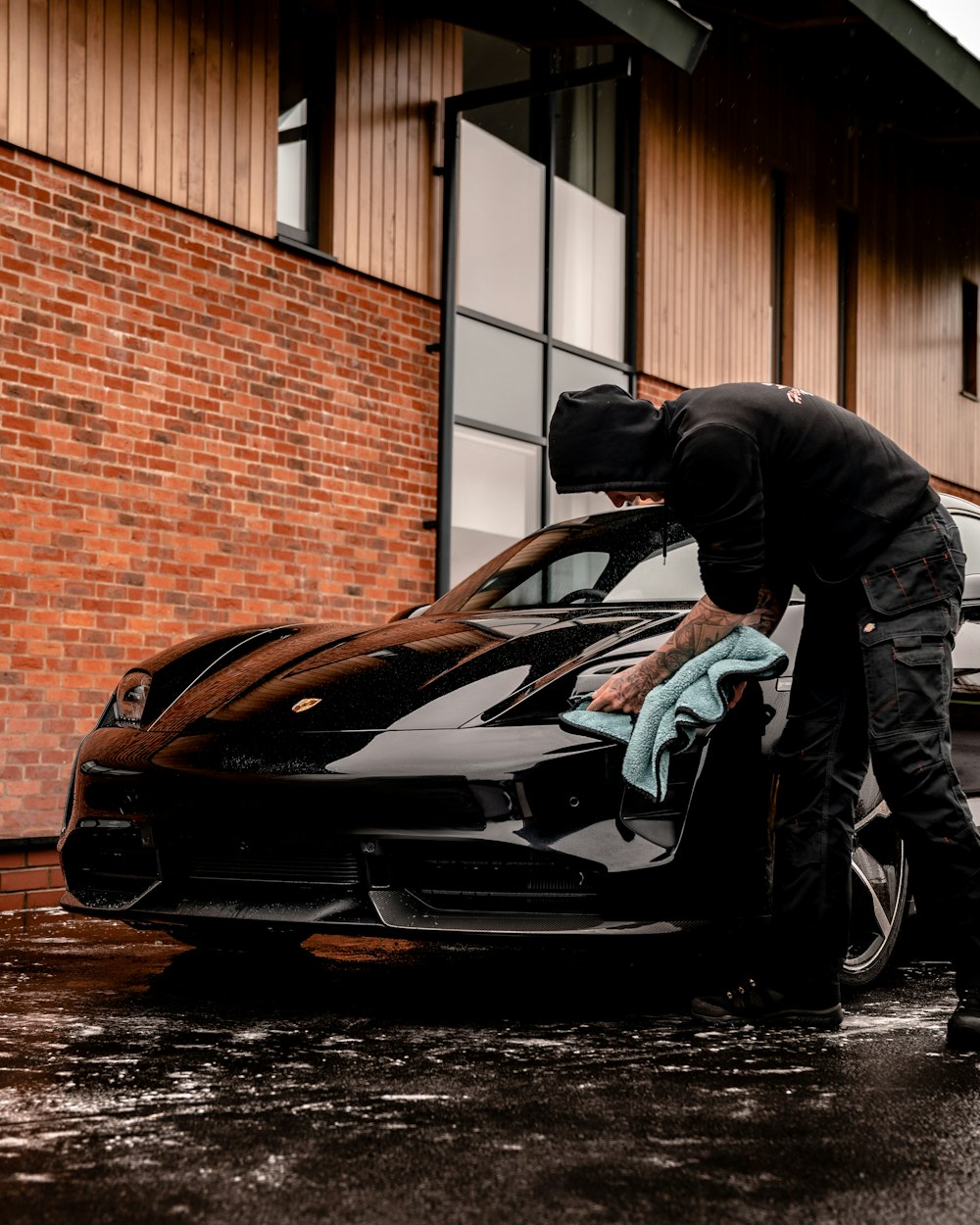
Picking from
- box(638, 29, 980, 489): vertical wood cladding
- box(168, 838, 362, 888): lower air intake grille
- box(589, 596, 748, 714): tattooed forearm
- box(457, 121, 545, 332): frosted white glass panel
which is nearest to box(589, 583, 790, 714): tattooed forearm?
box(589, 596, 748, 714): tattooed forearm

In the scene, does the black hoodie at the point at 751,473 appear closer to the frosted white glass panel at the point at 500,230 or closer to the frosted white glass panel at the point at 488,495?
the frosted white glass panel at the point at 488,495

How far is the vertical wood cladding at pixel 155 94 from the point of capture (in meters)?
8.00

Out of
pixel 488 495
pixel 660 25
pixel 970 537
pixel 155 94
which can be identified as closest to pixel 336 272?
pixel 155 94

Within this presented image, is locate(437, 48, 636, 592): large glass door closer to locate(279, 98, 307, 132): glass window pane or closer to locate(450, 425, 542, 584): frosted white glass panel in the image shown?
locate(450, 425, 542, 584): frosted white glass panel

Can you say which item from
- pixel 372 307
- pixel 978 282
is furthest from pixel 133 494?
pixel 978 282

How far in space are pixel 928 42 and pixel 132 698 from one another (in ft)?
34.8

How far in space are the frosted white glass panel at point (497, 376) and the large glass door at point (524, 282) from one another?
0.01 metres

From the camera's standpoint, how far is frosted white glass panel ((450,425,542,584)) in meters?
11.1

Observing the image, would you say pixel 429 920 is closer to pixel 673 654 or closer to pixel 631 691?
pixel 631 691

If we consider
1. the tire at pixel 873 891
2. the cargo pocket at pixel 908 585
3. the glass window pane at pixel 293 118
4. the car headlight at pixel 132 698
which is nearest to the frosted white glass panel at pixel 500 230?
the glass window pane at pixel 293 118

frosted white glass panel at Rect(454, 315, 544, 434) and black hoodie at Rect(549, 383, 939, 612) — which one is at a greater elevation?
frosted white glass panel at Rect(454, 315, 544, 434)

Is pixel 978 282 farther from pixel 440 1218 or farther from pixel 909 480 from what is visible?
Result: pixel 440 1218

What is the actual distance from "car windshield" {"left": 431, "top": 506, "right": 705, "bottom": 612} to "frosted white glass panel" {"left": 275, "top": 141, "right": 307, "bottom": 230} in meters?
4.60

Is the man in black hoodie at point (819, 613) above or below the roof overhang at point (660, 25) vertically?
below
